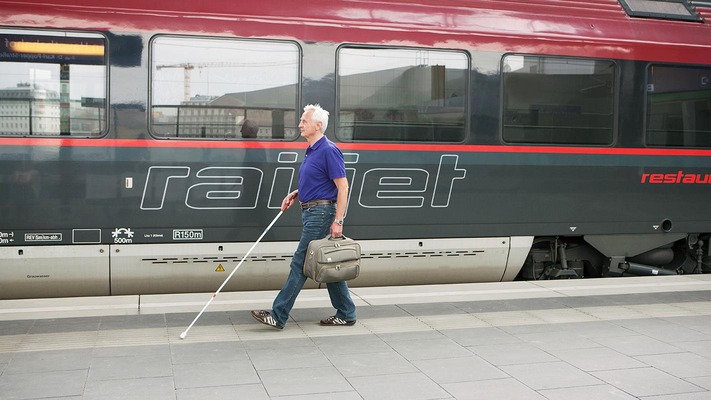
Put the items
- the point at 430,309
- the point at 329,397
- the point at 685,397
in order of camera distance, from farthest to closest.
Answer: the point at 430,309, the point at 685,397, the point at 329,397

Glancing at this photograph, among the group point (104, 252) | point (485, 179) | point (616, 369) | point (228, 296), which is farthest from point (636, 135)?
point (104, 252)

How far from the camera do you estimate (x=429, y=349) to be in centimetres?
565

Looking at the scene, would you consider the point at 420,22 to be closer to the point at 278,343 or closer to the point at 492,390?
the point at 278,343

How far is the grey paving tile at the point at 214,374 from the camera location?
4.79m

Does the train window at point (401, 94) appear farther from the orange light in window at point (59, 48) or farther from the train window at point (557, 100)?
the orange light in window at point (59, 48)

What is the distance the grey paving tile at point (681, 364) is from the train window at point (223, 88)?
3852 mm

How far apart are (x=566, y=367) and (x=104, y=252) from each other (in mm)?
4231

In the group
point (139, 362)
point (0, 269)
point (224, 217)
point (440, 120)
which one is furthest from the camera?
point (440, 120)

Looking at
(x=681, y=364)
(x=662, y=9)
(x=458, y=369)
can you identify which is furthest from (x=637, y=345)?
(x=662, y=9)

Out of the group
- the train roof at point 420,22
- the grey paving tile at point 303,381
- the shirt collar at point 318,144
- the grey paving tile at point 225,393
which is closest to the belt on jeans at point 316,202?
the shirt collar at point 318,144

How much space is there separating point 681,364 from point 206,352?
325cm

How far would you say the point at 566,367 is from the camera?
5.23 meters

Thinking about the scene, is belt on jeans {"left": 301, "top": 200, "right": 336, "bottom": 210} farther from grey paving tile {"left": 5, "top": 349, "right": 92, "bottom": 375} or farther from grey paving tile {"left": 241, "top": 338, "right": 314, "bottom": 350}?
grey paving tile {"left": 5, "top": 349, "right": 92, "bottom": 375}

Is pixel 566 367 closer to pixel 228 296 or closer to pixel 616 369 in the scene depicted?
pixel 616 369
